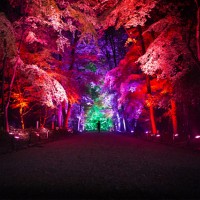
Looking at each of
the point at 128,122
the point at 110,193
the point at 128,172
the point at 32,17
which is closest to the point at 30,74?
the point at 32,17

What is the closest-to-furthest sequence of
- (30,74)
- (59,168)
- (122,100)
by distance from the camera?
1. (59,168)
2. (30,74)
3. (122,100)

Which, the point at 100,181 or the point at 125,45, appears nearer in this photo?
the point at 100,181

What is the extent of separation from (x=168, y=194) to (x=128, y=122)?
151 feet

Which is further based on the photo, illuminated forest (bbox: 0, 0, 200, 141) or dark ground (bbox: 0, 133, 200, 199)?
illuminated forest (bbox: 0, 0, 200, 141)

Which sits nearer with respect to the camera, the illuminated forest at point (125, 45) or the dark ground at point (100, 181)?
the dark ground at point (100, 181)

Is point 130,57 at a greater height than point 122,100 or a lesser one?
greater

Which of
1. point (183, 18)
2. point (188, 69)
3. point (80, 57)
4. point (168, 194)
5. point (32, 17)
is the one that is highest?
point (80, 57)

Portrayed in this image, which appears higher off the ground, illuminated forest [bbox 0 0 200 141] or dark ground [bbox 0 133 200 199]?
illuminated forest [bbox 0 0 200 141]

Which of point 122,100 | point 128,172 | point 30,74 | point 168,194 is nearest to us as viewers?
point 168,194

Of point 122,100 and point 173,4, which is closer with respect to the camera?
point 173,4

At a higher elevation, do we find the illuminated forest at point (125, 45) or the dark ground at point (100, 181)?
the illuminated forest at point (125, 45)

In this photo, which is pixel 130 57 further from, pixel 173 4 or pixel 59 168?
pixel 59 168

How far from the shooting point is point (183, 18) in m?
19.7

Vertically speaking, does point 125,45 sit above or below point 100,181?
above
